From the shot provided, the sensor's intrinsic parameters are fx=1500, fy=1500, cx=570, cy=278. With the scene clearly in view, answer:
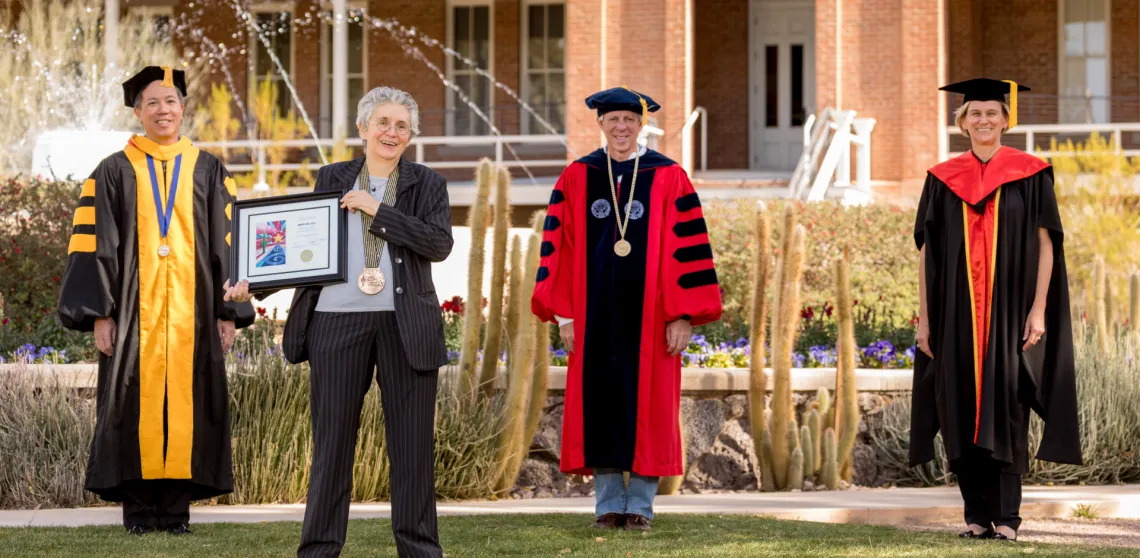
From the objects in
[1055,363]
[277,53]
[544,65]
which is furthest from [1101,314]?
[277,53]

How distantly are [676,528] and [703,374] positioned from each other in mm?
2457

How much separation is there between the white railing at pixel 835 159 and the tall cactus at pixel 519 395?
907 centimetres

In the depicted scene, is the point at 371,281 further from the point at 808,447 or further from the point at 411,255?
the point at 808,447

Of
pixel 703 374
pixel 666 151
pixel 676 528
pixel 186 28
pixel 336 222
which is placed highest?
pixel 186 28

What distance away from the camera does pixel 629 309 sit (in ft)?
22.1

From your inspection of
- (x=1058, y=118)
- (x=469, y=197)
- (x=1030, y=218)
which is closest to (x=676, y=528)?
(x=1030, y=218)

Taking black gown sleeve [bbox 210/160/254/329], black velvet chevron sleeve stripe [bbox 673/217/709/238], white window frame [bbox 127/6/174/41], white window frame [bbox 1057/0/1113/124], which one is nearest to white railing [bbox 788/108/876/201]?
white window frame [bbox 1057/0/1113/124]

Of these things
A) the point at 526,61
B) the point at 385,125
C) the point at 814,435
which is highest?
the point at 526,61

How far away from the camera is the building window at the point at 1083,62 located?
21859mm

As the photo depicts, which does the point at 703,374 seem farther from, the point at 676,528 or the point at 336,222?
the point at 336,222

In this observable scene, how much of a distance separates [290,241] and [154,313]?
150 cm

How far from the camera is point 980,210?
21.8 ft

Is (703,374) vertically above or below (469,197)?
below

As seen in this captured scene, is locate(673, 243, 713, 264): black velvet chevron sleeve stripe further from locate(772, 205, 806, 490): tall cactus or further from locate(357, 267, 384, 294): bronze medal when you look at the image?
locate(357, 267, 384, 294): bronze medal
